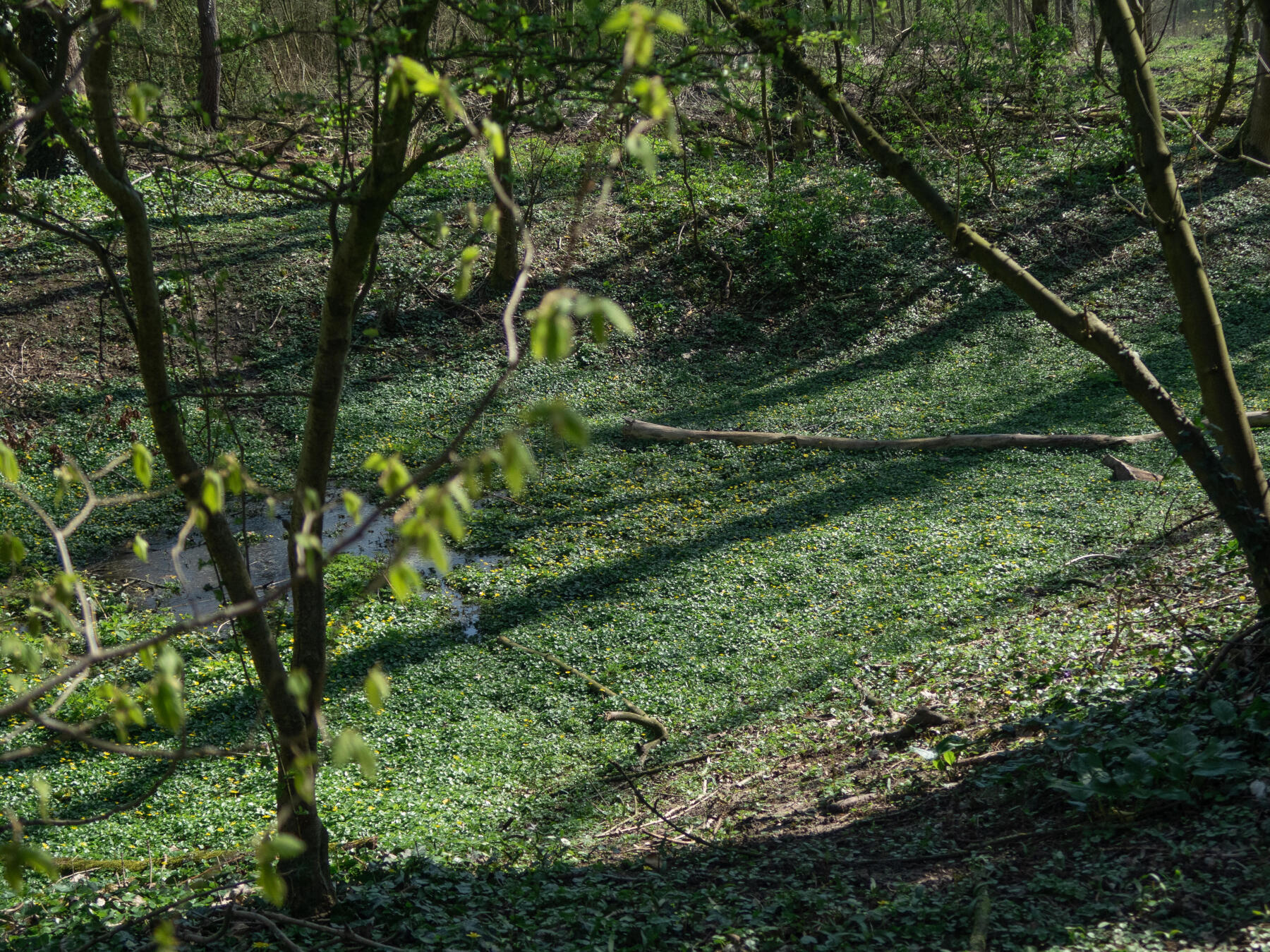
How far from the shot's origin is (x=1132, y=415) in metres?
12.4

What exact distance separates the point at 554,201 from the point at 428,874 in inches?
645

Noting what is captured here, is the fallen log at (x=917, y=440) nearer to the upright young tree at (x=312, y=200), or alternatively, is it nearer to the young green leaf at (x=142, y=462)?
the upright young tree at (x=312, y=200)

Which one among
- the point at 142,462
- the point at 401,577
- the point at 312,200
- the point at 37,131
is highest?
the point at 37,131

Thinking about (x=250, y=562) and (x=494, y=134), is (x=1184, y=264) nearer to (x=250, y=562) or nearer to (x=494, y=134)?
(x=494, y=134)

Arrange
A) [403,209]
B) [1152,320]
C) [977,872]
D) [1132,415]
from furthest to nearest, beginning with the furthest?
1. [403,209]
2. [1152,320]
3. [1132,415]
4. [977,872]

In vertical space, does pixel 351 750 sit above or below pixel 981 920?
above

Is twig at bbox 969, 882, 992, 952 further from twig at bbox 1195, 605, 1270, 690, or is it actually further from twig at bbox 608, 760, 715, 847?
twig at bbox 1195, 605, 1270, 690

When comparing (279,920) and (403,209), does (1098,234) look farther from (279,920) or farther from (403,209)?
(279,920)

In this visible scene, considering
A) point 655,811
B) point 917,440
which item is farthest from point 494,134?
point 917,440

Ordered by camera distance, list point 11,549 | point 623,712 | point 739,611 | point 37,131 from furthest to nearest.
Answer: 1. point 37,131
2. point 739,611
3. point 623,712
4. point 11,549

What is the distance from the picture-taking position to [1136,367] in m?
4.62

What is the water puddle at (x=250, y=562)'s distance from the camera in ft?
29.0

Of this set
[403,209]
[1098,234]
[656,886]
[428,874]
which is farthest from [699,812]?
[1098,234]

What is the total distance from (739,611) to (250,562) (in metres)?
5.18
